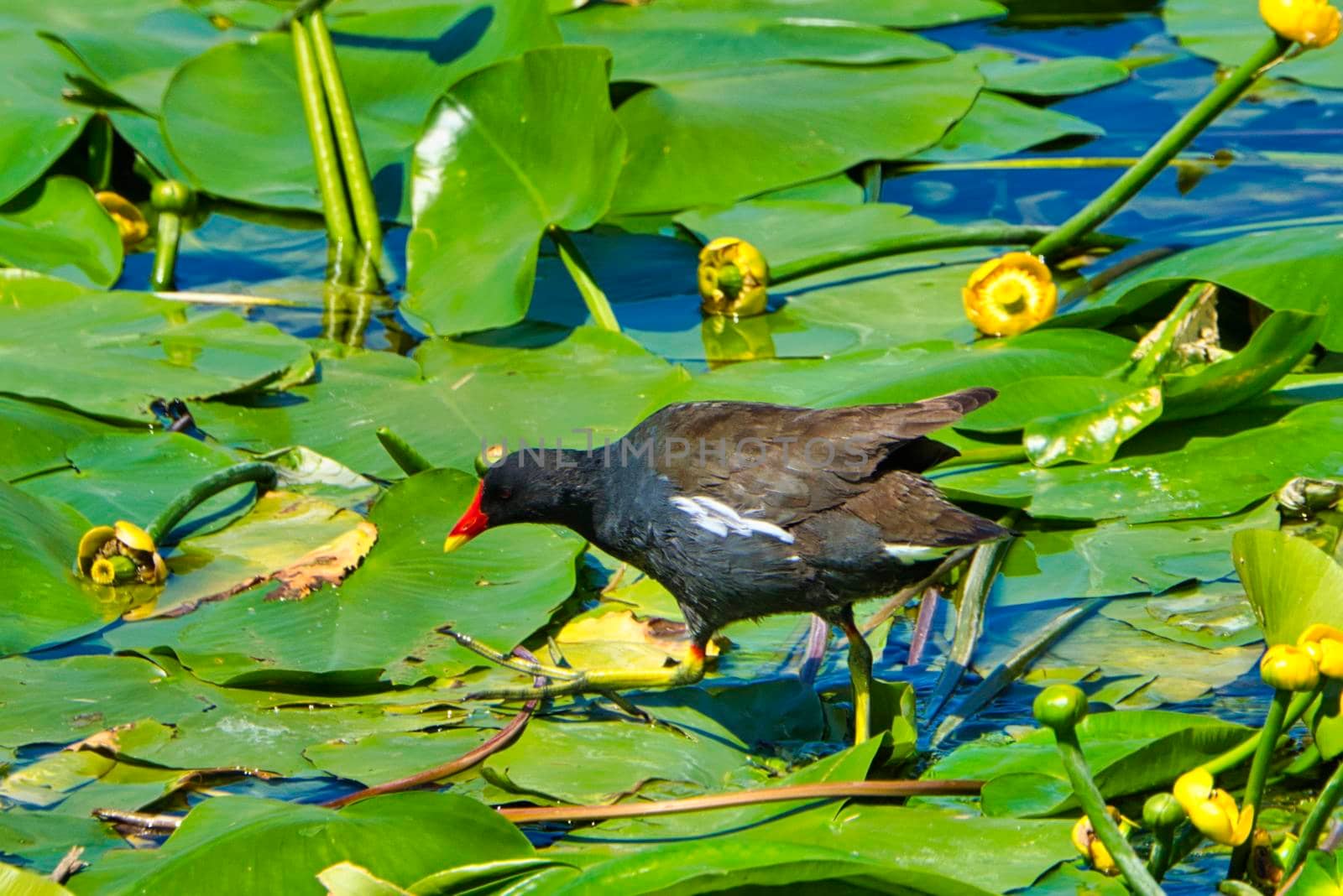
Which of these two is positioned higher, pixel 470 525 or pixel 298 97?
pixel 298 97

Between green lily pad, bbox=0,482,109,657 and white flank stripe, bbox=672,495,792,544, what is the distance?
Answer: 114 centimetres

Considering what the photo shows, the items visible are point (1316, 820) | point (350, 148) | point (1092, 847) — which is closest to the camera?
point (1316, 820)

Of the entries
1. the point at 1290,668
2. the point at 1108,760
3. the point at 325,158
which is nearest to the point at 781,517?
the point at 1108,760

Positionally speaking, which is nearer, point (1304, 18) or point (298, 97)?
point (1304, 18)

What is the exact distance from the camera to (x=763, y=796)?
2.25m

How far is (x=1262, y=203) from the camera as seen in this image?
4.59 meters

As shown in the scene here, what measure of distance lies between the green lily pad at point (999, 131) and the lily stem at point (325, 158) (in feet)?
5.65

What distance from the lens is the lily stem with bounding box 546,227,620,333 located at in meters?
3.92

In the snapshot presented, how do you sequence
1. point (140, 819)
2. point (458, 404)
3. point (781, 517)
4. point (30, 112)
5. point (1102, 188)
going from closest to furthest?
point (140, 819)
point (781, 517)
point (458, 404)
point (30, 112)
point (1102, 188)

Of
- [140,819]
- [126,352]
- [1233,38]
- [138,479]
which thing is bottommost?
[140,819]

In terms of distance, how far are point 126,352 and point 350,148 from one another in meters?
0.89

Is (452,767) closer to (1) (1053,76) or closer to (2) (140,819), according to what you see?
(2) (140,819)

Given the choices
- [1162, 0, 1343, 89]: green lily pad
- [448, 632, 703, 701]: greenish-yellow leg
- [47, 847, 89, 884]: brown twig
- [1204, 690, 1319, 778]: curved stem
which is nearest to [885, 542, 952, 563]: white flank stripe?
[448, 632, 703, 701]: greenish-yellow leg

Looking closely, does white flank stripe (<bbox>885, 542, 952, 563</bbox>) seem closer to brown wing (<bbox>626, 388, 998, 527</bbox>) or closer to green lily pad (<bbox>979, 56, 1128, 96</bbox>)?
brown wing (<bbox>626, 388, 998, 527</bbox>)
